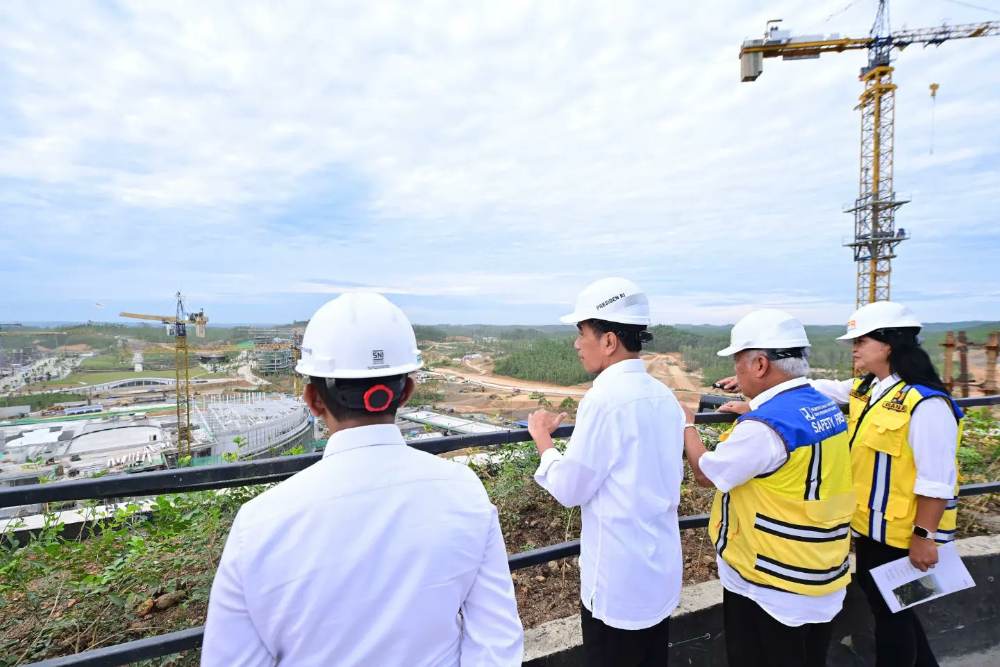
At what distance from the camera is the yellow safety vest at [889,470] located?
2418 millimetres

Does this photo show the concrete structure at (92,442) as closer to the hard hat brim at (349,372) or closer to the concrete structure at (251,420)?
the concrete structure at (251,420)

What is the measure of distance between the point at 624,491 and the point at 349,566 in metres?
1.27

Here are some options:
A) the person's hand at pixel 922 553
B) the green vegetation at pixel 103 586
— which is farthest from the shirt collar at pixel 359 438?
the person's hand at pixel 922 553

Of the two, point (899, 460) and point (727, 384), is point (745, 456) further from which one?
point (899, 460)

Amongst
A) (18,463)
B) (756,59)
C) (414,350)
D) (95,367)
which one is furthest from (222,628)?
(756,59)

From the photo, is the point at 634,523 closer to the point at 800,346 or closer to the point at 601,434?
the point at 601,434

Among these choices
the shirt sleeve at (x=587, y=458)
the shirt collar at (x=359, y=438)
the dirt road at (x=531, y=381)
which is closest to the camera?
the shirt collar at (x=359, y=438)

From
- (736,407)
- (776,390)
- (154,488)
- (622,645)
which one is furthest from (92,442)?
(776,390)

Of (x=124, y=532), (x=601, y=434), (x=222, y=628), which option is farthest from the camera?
(x=124, y=532)

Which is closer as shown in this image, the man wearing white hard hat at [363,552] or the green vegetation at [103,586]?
the man wearing white hard hat at [363,552]

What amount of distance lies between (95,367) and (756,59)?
44859mm

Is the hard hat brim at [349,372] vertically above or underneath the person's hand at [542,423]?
above

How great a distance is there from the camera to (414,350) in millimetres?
1332

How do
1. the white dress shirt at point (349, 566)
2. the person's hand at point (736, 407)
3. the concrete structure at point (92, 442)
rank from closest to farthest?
the white dress shirt at point (349, 566) → the person's hand at point (736, 407) → the concrete structure at point (92, 442)
